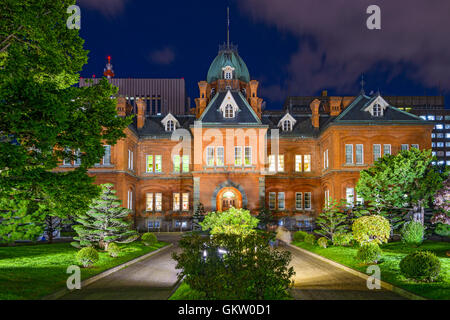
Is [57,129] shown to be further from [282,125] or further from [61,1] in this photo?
[282,125]

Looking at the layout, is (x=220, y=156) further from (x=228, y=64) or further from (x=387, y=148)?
(x=387, y=148)

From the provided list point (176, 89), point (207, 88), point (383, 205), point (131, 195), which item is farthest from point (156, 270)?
point (176, 89)

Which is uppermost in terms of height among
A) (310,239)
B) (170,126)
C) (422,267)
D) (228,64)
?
(228,64)

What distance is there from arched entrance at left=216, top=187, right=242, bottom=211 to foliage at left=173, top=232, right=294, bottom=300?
29.7 metres

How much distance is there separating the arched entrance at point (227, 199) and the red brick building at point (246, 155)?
0.13 meters

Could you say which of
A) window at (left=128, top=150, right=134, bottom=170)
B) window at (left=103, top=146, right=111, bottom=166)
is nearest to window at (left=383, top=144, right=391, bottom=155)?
window at (left=128, top=150, right=134, bottom=170)

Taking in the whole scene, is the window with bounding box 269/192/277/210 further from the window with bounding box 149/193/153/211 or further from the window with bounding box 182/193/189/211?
the window with bounding box 149/193/153/211

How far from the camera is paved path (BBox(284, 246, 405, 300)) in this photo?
13555mm

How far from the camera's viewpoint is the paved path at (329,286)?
1355 centimetres

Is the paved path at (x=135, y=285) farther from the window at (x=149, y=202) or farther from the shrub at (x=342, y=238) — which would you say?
the window at (x=149, y=202)

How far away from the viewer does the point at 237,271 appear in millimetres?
10508

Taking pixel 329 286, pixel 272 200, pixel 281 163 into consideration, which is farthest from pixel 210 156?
pixel 329 286

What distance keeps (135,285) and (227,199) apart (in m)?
27.7
